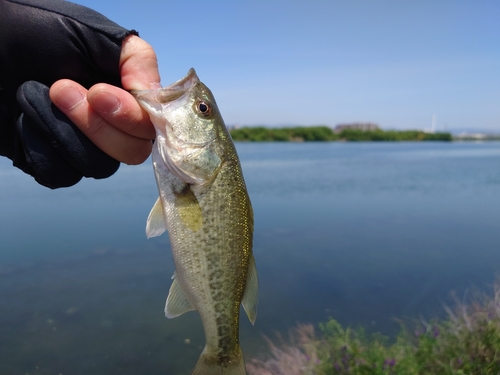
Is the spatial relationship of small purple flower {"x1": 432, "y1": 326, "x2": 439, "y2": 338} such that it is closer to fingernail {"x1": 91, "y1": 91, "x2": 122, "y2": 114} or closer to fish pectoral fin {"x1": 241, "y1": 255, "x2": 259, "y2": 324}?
fish pectoral fin {"x1": 241, "y1": 255, "x2": 259, "y2": 324}

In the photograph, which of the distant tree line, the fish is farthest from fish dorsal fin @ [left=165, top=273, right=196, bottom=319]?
the distant tree line

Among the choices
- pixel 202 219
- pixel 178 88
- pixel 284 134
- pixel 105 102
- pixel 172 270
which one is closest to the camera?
pixel 105 102

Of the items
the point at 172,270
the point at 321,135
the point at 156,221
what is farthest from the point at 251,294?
the point at 321,135

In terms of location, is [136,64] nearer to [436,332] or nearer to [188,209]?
[188,209]

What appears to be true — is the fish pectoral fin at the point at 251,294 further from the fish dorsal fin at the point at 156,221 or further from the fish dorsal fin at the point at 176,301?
the fish dorsal fin at the point at 156,221

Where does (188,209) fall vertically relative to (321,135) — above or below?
below

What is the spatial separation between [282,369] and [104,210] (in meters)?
10.0

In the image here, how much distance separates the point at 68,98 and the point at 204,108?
31.8 inches

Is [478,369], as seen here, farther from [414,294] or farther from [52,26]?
[52,26]

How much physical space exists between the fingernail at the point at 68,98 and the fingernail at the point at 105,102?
0.11 metres

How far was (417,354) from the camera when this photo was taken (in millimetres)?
4605

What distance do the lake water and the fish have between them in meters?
3.90

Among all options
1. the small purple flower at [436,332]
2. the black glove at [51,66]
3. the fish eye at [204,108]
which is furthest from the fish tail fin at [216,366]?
the small purple flower at [436,332]

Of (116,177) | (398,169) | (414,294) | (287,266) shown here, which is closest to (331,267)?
(287,266)
